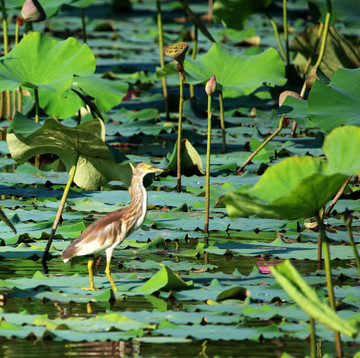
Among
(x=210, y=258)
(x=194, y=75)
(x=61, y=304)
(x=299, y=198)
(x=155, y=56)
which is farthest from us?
(x=155, y=56)

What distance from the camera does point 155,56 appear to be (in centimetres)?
1405

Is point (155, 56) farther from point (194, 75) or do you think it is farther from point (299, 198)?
point (299, 198)

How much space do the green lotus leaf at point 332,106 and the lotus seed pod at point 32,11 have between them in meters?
2.68

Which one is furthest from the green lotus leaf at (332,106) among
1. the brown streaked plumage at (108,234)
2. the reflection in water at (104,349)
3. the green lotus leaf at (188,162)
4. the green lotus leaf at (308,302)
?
the green lotus leaf at (308,302)

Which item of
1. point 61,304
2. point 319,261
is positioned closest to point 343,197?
point 319,261

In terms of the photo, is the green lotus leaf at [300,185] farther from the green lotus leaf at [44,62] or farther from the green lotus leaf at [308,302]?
the green lotus leaf at [44,62]

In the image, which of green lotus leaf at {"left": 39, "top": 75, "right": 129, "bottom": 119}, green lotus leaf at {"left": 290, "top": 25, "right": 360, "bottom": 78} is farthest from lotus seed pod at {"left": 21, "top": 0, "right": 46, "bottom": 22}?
green lotus leaf at {"left": 290, "top": 25, "right": 360, "bottom": 78}

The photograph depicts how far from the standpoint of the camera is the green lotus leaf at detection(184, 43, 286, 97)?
20.6 ft

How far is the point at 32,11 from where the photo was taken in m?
6.47

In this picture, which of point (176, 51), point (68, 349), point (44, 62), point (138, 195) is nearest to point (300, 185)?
point (68, 349)

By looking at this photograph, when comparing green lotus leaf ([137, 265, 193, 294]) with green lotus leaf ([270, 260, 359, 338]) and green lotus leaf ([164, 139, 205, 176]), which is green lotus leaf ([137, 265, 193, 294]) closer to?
green lotus leaf ([270, 260, 359, 338])

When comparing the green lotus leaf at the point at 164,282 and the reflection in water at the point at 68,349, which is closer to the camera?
the reflection in water at the point at 68,349

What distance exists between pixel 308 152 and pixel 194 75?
60.3 inches

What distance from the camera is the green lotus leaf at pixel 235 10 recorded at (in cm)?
889
